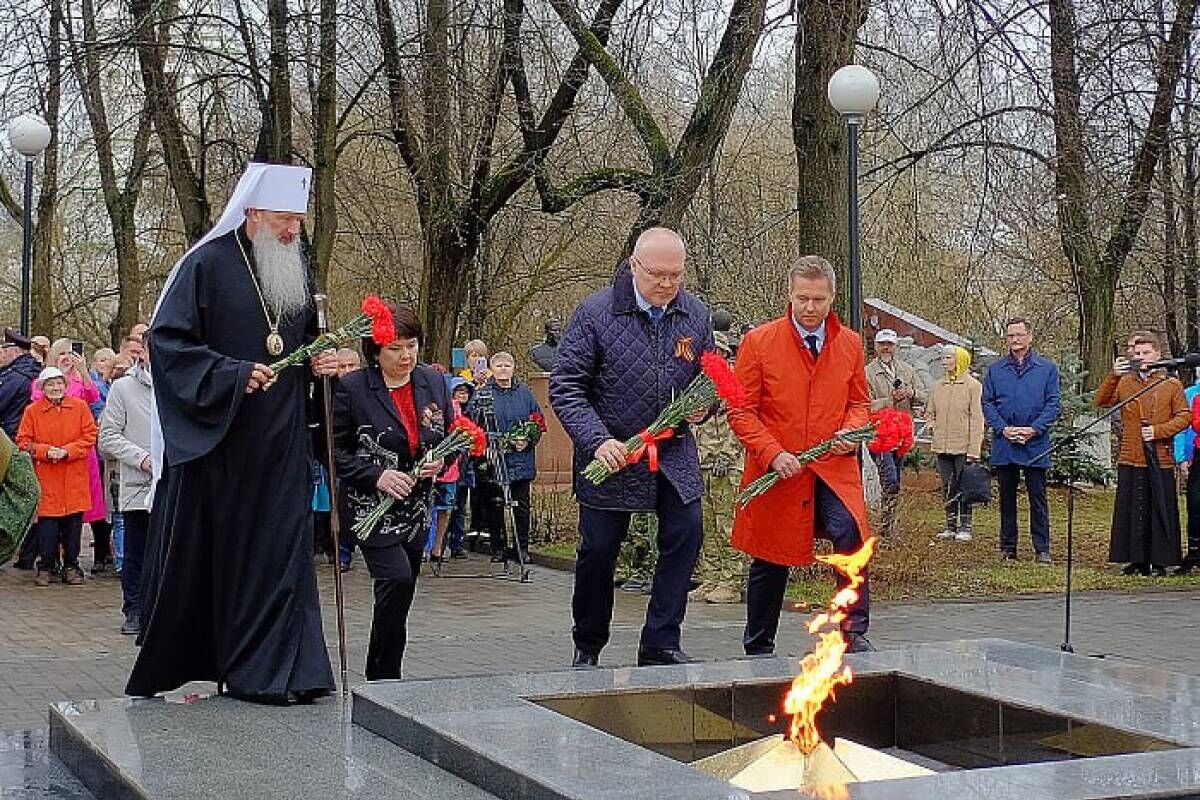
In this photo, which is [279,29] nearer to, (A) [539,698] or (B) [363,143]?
(B) [363,143]

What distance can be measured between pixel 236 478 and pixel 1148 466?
9.24m

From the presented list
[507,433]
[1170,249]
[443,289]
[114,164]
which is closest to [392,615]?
[507,433]

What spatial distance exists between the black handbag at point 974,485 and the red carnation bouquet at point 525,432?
13.7 feet

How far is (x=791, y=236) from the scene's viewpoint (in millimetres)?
28109

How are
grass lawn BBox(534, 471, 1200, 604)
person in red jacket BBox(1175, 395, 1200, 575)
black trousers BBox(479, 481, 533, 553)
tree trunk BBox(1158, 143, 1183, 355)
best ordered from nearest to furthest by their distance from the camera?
grass lawn BBox(534, 471, 1200, 604)
person in red jacket BBox(1175, 395, 1200, 575)
black trousers BBox(479, 481, 533, 553)
tree trunk BBox(1158, 143, 1183, 355)

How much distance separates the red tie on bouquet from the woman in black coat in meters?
0.85

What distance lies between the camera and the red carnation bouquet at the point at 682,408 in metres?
7.85

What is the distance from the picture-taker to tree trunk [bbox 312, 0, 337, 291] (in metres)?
18.3

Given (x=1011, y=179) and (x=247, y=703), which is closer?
(x=247, y=703)

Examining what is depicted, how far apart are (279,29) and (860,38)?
235 inches

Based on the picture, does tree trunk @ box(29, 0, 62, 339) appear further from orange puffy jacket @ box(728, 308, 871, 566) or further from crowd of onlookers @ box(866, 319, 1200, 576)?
orange puffy jacket @ box(728, 308, 871, 566)

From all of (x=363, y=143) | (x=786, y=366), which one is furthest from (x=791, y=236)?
(x=786, y=366)

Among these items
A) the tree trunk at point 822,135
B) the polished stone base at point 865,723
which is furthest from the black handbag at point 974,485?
the polished stone base at point 865,723

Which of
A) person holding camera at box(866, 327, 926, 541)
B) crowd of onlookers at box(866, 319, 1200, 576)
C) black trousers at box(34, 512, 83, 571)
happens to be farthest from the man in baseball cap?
person holding camera at box(866, 327, 926, 541)
